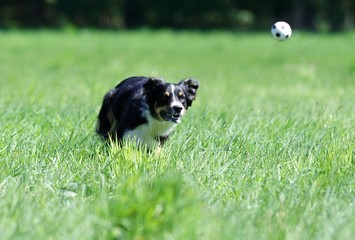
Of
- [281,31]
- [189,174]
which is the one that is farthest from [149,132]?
[281,31]

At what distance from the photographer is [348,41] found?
24.2m

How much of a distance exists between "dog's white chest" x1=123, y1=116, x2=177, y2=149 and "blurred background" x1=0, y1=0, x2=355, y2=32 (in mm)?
33209

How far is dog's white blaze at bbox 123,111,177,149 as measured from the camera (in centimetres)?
535

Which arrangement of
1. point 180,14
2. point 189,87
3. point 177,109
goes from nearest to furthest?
point 177,109
point 189,87
point 180,14

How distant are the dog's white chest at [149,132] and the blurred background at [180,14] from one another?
33.2 metres

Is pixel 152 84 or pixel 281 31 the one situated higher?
pixel 281 31

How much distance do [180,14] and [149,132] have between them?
35.3 m

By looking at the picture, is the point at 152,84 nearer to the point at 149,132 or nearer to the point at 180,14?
the point at 149,132

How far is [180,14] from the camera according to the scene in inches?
1581

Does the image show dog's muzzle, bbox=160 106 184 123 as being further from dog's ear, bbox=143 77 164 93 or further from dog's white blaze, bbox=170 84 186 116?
dog's ear, bbox=143 77 164 93

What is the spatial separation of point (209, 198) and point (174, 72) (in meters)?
9.73

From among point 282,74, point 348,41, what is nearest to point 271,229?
point 282,74

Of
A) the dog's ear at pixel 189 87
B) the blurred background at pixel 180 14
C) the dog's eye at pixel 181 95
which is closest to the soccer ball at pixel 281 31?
the dog's ear at pixel 189 87

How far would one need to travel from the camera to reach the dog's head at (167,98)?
5164 mm
